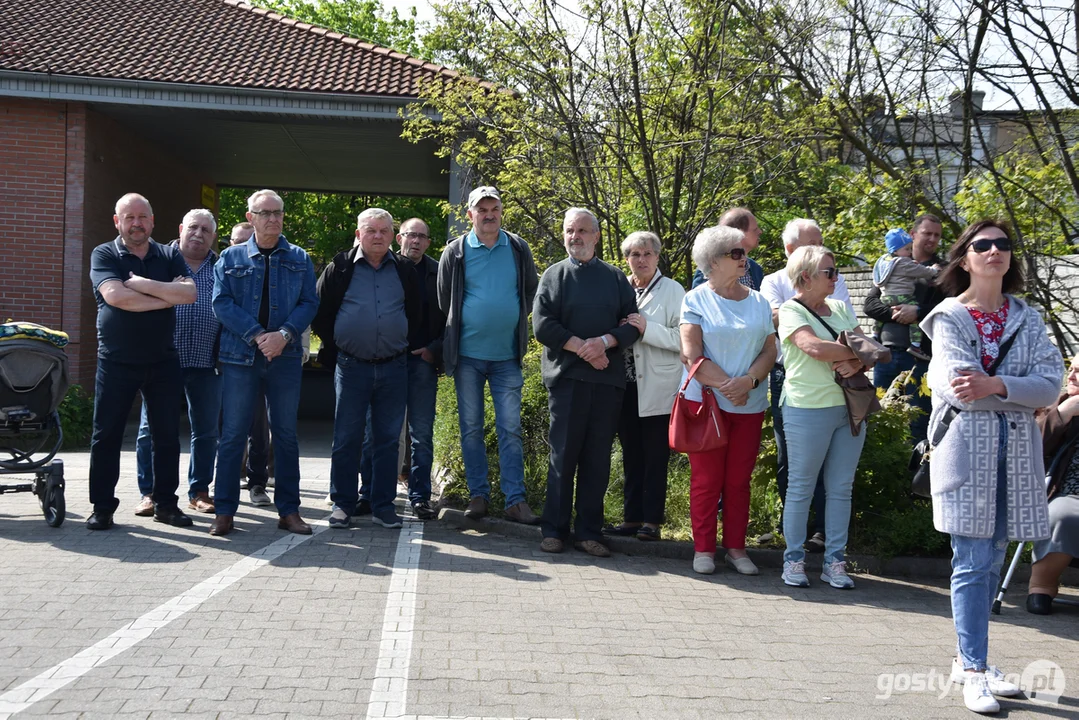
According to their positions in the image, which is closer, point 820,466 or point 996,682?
point 996,682

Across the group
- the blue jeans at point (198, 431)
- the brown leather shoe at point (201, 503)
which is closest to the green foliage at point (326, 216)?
the blue jeans at point (198, 431)

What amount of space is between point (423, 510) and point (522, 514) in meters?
0.97

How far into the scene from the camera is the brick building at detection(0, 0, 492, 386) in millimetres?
14617

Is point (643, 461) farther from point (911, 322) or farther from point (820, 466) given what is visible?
point (911, 322)

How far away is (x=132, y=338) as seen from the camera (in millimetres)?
7281

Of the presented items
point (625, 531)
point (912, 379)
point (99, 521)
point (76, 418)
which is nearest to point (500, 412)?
point (625, 531)

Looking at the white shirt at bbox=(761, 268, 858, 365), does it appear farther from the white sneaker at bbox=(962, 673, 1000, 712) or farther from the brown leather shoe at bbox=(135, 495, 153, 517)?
the brown leather shoe at bbox=(135, 495, 153, 517)

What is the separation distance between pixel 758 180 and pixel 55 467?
7441 mm

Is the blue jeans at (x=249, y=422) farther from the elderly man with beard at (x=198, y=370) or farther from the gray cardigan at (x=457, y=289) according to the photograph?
the gray cardigan at (x=457, y=289)

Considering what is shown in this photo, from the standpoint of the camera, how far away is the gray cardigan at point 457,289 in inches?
301

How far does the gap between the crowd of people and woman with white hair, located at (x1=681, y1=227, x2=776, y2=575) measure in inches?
0.5

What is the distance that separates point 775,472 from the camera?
24.6ft

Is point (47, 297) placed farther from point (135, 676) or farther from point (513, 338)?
point (135, 676)

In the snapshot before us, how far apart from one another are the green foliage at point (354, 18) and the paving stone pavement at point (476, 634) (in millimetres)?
41052
